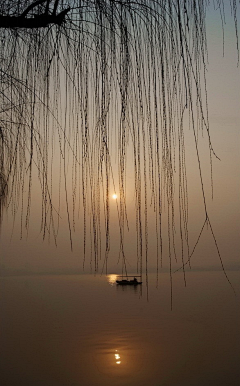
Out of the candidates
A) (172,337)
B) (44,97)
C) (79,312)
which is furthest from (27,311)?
(44,97)

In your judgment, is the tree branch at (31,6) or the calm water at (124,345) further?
the calm water at (124,345)

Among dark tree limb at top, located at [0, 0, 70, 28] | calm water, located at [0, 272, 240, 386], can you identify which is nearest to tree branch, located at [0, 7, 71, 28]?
dark tree limb at top, located at [0, 0, 70, 28]

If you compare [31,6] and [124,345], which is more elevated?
[31,6]

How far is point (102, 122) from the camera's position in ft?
5.12

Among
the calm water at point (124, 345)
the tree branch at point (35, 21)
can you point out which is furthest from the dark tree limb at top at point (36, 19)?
the calm water at point (124, 345)

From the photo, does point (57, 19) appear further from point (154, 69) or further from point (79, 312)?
point (79, 312)

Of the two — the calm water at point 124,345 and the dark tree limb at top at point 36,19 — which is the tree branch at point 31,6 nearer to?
the dark tree limb at top at point 36,19

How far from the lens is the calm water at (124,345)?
152ft

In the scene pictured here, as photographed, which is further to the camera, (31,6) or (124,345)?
(124,345)

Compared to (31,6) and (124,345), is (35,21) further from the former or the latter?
(124,345)

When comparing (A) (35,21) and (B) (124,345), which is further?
(B) (124,345)

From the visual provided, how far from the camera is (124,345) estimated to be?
196 feet

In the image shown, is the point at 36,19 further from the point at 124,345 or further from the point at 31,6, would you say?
the point at 124,345

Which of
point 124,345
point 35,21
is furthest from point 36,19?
point 124,345
